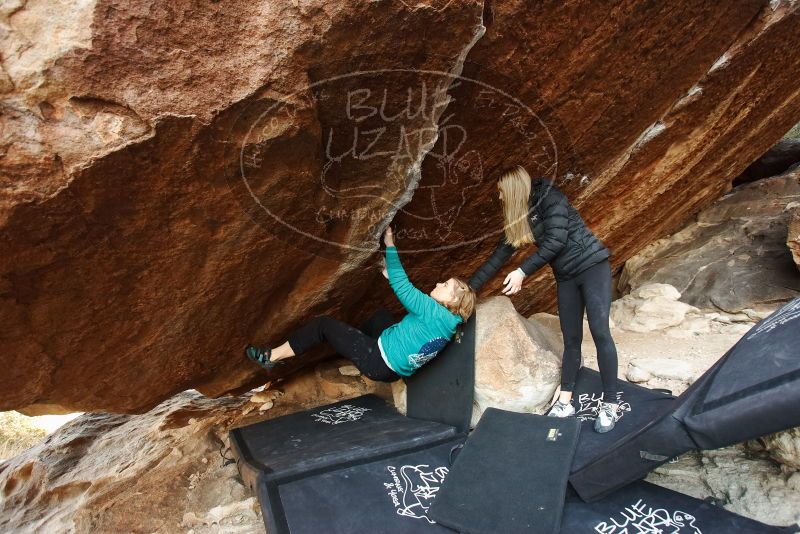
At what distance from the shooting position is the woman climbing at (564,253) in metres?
2.94

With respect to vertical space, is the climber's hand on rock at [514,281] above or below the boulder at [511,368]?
above

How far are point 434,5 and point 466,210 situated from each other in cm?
149

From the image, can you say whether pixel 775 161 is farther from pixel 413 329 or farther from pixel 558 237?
pixel 413 329

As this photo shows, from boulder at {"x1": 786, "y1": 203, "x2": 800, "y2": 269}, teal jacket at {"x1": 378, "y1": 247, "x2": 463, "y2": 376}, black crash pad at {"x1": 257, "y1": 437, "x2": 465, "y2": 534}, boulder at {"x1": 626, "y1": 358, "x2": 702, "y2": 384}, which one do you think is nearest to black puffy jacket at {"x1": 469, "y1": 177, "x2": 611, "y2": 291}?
teal jacket at {"x1": 378, "y1": 247, "x2": 463, "y2": 376}

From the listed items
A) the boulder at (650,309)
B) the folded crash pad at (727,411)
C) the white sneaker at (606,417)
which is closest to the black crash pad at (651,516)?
the folded crash pad at (727,411)

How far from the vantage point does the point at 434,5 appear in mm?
2055

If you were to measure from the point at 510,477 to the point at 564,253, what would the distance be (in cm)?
128

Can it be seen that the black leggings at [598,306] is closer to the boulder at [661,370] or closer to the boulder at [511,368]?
the boulder at [511,368]

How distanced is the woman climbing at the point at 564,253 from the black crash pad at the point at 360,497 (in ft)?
3.27

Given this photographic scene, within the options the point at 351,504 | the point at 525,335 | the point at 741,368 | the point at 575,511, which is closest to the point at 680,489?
the point at 575,511

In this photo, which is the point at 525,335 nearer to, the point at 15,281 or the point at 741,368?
the point at 741,368

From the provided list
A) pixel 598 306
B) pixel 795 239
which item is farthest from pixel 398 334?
pixel 795 239

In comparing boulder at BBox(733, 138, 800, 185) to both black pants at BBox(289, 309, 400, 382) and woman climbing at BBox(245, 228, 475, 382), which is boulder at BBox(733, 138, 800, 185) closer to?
woman climbing at BBox(245, 228, 475, 382)

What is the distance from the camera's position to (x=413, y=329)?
10.6ft
